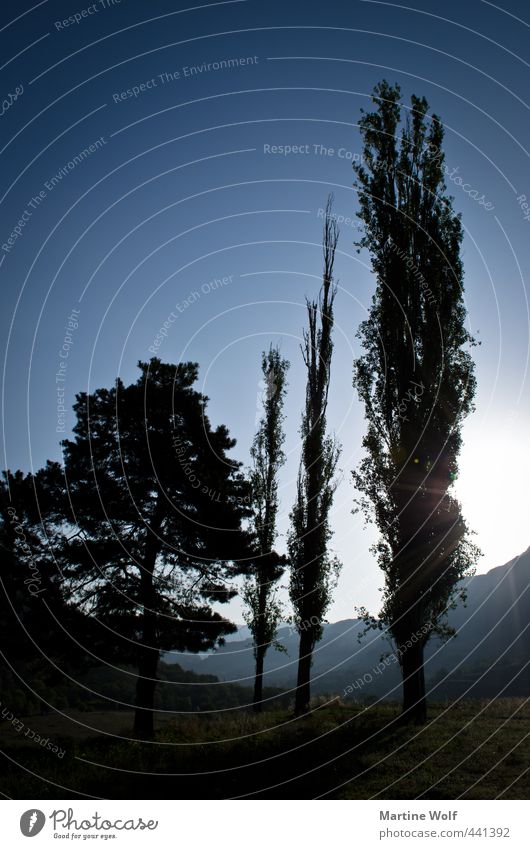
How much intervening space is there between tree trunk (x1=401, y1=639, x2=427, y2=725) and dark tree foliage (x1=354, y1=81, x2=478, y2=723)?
28 mm

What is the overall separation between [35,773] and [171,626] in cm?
620

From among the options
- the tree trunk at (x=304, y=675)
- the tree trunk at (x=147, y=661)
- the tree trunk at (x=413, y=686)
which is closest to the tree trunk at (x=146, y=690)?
the tree trunk at (x=147, y=661)

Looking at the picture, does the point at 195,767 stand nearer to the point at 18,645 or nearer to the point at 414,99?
the point at 18,645

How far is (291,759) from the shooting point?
11.9m

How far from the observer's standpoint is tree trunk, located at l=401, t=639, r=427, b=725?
15.1m

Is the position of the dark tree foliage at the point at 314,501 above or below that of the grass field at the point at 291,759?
above

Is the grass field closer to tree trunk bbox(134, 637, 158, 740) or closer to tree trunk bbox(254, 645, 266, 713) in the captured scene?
tree trunk bbox(134, 637, 158, 740)

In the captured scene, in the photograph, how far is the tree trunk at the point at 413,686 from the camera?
15055 millimetres

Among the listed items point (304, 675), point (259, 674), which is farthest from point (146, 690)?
point (259, 674)

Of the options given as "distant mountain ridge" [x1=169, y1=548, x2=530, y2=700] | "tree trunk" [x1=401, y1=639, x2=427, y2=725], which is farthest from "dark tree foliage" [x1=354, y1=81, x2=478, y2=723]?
"distant mountain ridge" [x1=169, y1=548, x2=530, y2=700]

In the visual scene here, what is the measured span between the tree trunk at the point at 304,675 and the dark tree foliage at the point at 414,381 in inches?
195

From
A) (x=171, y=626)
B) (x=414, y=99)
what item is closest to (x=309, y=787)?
(x=171, y=626)

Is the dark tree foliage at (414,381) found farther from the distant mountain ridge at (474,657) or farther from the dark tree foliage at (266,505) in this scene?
the distant mountain ridge at (474,657)

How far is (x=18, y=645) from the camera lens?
1548 centimetres
